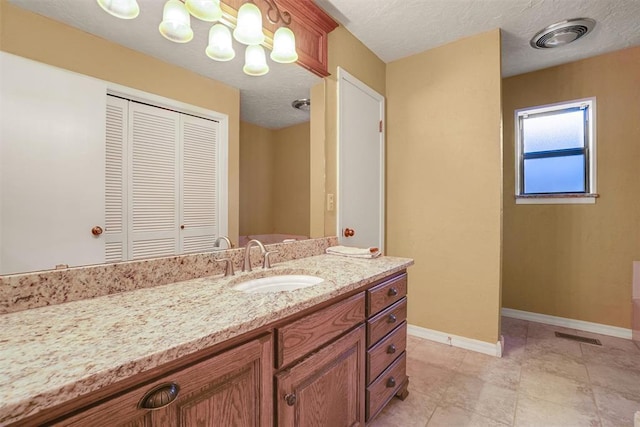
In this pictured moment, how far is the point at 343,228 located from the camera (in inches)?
84.0

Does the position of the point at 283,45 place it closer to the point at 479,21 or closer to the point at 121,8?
the point at 121,8

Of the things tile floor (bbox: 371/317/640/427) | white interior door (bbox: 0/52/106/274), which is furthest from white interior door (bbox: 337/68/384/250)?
white interior door (bbox: 0/52/106/274)

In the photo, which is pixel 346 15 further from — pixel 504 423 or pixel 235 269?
pixel 504 423

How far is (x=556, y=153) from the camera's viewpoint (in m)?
2.78

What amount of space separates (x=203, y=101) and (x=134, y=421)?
45.9 inches

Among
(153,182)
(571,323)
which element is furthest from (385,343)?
(571,323)

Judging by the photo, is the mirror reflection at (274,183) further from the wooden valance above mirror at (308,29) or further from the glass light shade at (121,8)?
the glass light shade at (121,8)

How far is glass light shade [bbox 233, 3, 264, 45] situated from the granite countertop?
116 cm

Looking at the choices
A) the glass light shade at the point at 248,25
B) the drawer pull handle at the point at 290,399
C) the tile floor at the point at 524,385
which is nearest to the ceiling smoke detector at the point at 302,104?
the glass light shade at the point at 248,25

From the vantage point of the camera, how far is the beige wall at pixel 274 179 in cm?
147

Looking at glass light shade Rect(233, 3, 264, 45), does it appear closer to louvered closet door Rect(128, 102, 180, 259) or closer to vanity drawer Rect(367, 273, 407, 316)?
louvered closet door Rect(128, 102, 180, 259)

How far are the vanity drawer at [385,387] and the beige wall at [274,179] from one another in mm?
897

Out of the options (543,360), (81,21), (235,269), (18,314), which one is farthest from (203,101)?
(543,360)

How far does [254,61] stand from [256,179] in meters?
0.63
